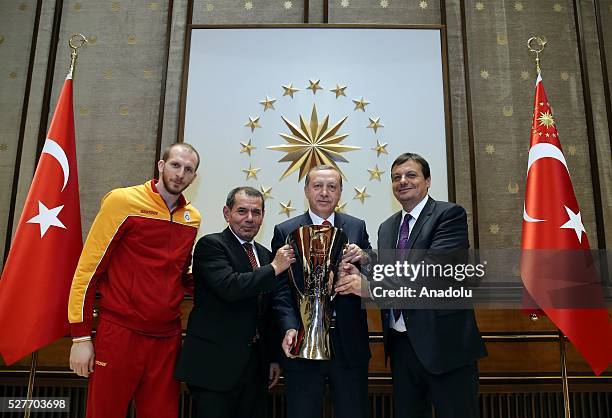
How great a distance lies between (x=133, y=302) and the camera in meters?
1.93

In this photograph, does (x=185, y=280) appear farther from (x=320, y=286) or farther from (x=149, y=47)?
(x=149, y=47)

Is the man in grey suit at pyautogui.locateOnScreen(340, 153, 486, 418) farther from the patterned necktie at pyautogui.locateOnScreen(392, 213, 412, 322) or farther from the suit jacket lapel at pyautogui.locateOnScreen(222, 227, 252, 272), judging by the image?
the suit jacket lapel at pyautogui.locateOnScreen(222, 227, 252, 272)

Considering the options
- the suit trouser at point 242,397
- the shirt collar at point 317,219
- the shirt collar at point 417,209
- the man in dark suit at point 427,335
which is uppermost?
the shirt collar at point 417,209

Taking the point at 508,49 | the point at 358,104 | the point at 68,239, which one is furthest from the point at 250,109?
the point at 508,49

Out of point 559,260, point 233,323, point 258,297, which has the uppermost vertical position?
point 559,260

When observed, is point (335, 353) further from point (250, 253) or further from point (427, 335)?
point (250, 253)

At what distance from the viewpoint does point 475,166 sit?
342 cm

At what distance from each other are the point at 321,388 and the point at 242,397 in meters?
0.32

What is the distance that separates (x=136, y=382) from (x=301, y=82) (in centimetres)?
226

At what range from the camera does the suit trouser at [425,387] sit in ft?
5.85

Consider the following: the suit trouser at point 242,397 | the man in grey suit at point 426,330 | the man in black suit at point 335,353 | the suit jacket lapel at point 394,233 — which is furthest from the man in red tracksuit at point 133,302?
the suit jacket lapel at point 394,233

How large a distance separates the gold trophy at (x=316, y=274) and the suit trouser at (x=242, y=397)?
0.84 feet

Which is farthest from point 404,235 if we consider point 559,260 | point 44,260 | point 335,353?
point 44,260

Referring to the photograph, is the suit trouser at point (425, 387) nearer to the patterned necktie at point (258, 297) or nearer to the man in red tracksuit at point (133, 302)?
the patterned necktie at point (258, 297)
